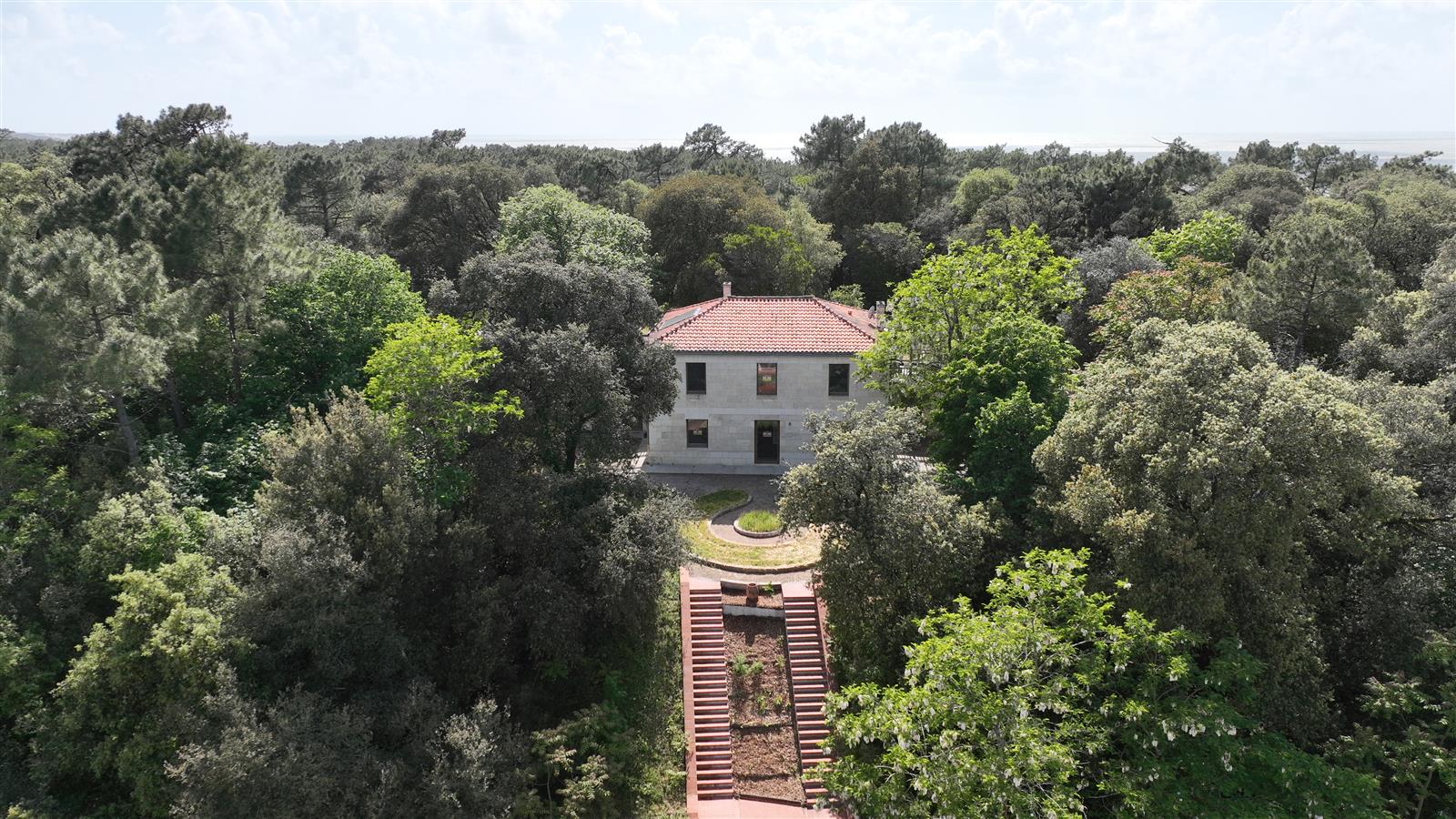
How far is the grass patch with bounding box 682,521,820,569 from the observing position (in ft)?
85.2

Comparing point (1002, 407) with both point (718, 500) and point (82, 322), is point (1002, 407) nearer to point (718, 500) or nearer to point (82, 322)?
point (718, 500)

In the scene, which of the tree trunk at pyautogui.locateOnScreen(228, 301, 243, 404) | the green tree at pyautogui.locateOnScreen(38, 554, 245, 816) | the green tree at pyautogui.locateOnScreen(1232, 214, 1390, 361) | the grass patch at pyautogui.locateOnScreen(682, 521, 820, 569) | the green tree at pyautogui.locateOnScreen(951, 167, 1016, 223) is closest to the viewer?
the green tree at pyautogui.locateOnScreen(38, 554, 245, 816)

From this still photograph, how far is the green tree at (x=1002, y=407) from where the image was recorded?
21422mm

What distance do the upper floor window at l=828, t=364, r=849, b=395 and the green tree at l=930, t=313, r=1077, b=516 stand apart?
23.6 feet

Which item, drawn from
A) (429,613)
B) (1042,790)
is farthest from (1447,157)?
(429,613)

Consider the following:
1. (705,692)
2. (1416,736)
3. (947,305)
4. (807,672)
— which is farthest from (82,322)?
(1416,736)

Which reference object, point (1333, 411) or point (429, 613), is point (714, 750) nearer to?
point (429, 613)

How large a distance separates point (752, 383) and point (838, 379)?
3685 mm

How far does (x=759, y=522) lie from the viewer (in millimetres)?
28312

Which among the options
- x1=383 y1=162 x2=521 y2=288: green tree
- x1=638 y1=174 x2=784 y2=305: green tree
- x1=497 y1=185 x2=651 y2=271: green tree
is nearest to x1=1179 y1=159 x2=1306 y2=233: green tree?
x1=638 y1=174 x2=784 y2=305: green tree

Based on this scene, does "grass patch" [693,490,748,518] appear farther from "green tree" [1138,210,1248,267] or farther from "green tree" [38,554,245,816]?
"green tree" [1138,210,1248,267]

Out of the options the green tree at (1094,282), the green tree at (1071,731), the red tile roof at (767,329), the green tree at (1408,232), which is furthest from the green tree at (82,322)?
the green tree at (1408,232)

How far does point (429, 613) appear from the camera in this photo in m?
19.0

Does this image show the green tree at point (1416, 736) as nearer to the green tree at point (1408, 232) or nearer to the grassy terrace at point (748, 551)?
the grassy terrace at point (748, 551)
